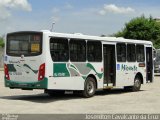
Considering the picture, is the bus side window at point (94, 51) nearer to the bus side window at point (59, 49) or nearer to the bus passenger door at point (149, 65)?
the bus side window at point (59, 49)

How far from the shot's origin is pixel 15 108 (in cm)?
1520

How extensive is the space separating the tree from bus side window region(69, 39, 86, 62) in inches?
2144

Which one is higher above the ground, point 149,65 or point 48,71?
point 149,65

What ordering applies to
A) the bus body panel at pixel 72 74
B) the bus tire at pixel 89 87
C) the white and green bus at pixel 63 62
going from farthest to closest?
the bus tire at pixel 89 87, the bus body panel at pixel 72 74, the white and green bus at pixel 63 62

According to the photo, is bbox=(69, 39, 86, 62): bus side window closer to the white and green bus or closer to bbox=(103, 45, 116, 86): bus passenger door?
the white and green bus

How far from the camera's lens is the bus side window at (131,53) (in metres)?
22.9

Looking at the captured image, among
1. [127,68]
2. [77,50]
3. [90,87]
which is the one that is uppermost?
[77,50]

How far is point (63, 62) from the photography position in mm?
18344

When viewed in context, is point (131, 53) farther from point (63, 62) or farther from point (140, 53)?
point (63, 62)

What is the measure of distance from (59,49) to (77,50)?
1.16 meters

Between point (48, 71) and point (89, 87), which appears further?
point (89, 87)

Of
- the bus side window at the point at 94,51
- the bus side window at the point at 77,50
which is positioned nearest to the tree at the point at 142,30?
the bus side window at the point at 94,51

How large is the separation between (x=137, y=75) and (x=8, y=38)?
25.7 feet

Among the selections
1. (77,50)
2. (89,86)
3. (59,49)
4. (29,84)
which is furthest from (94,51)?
(29,84)
